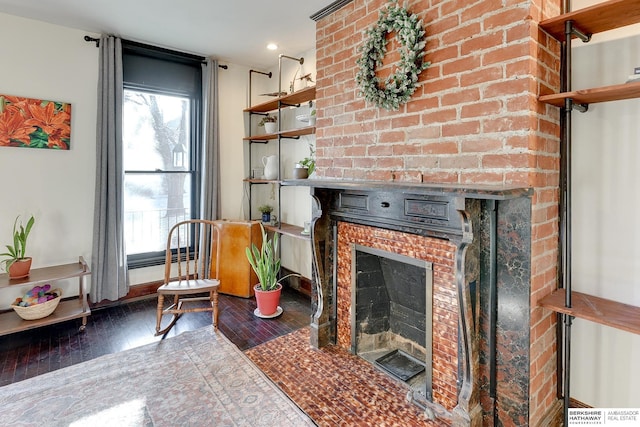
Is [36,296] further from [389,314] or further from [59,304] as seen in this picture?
[389,314]

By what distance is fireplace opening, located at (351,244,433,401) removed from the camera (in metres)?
2.27

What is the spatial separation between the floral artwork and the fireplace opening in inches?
114

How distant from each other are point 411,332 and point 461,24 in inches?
74.9

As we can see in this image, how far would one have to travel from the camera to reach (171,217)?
3.90 meters

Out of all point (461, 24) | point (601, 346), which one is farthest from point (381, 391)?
point (461, 24)

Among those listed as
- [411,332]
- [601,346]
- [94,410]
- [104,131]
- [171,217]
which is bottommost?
[94,410]

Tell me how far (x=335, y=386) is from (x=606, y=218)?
5.70 feet

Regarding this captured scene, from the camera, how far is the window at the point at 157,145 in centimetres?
360

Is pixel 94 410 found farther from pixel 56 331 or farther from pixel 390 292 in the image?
pixel 390 292

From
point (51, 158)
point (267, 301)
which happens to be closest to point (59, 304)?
point (51, 158)

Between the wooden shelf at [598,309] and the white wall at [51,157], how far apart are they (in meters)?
3.80

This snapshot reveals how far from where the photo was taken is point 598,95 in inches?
57.1

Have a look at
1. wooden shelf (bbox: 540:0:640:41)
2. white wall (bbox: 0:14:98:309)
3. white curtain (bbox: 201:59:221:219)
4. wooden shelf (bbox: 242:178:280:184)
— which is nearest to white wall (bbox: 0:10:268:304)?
white wall (bbox: 0:14:98:309)
